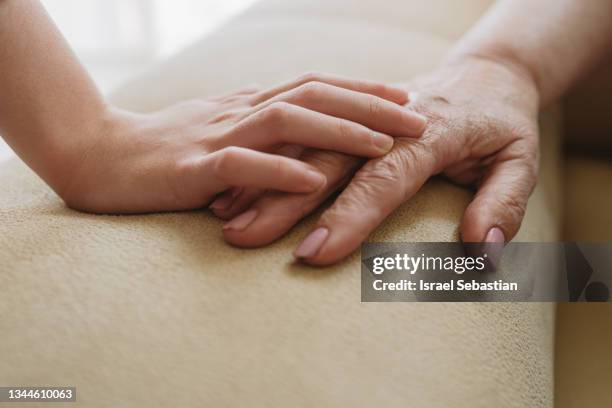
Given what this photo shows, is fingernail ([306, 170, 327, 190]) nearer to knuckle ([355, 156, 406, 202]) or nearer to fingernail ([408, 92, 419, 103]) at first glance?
knuckle ([355, 156, 406, 202])

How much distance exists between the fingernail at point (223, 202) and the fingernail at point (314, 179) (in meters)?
0.09

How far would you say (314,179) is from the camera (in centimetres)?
56

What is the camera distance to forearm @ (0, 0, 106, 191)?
58cm

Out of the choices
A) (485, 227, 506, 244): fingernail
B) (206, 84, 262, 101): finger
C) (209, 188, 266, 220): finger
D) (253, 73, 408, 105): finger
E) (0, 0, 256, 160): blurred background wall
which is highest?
Answer: (0, 0, 256, 160): blurred background wall

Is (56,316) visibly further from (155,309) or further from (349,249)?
(349,249)

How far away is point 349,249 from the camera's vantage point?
0.54 m

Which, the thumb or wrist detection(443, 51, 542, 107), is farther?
wrist detection(443, 51, 542, 107)

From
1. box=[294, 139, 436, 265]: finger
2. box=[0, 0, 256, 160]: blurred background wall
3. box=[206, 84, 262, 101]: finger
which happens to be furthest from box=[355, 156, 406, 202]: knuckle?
box=[0, 0, 256, 160]: blurred background wall

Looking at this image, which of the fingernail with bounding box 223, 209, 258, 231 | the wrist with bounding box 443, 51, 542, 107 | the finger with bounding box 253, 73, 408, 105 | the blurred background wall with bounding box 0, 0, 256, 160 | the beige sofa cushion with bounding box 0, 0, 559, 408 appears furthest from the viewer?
the blurred background wall with bounding box 0, 0, 256, 160

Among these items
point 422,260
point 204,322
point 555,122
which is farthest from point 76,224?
point 555,122

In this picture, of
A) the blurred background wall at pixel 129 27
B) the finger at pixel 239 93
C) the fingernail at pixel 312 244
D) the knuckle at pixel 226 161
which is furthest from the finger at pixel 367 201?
the blurred background wall at pixel 129 27

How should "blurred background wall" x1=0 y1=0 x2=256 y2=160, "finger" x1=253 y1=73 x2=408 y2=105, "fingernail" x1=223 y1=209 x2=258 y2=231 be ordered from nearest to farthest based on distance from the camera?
"fingernail" x1=223 y1=209 x2=258 y2=231
"finger" x1=253 y1=73 x2=408 y2=105
"blurred background wall" x1=0 y1=0 x2=256 y2=160

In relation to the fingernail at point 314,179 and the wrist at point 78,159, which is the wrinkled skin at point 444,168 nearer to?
the fingernail at point 314,179

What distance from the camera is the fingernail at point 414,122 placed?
620 mm
